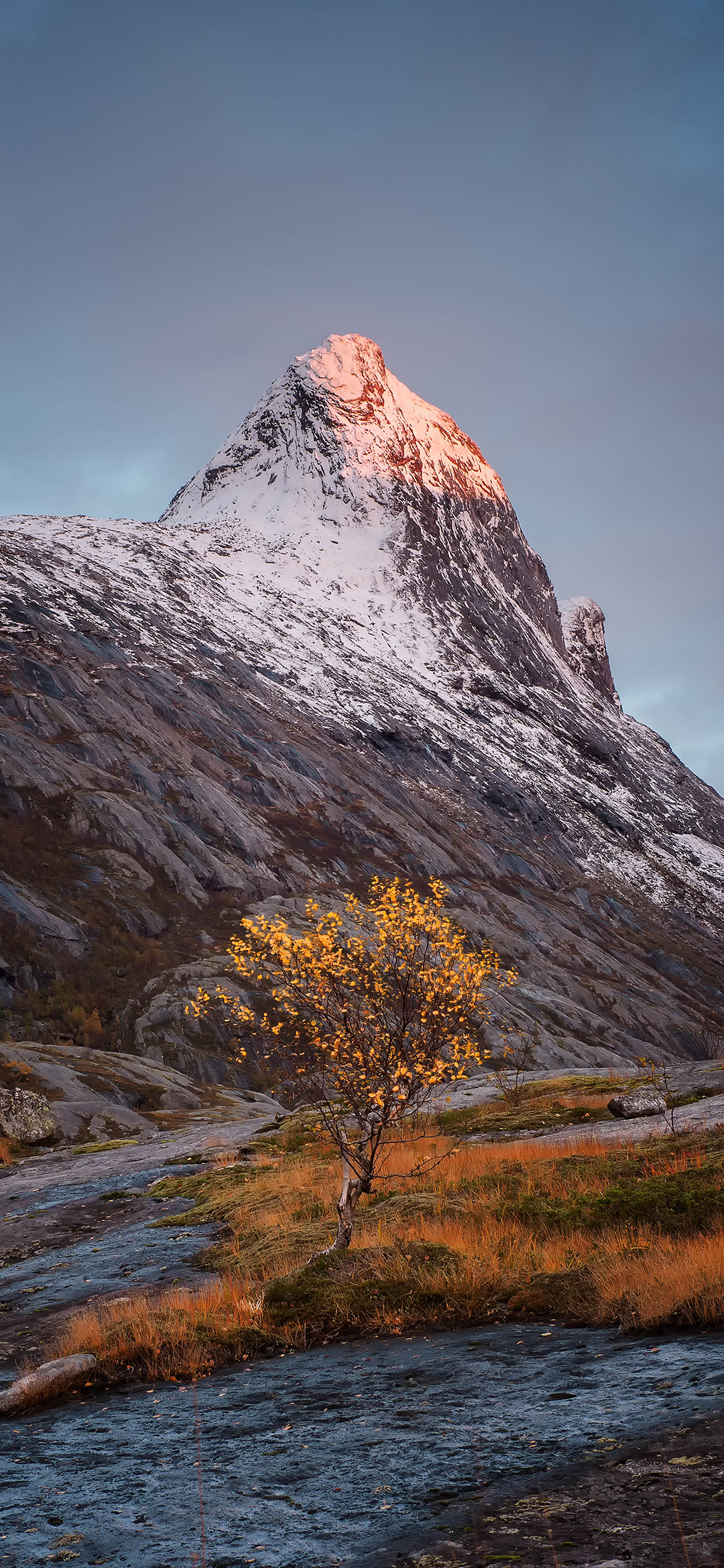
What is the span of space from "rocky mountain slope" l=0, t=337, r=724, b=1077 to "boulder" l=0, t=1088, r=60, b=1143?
3069 cm

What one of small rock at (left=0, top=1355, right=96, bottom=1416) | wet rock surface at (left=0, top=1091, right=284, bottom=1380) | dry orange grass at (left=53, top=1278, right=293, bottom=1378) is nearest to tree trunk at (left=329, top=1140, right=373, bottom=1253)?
dry orange grass at (left=53, top=1278, right=293, bottom=1378)

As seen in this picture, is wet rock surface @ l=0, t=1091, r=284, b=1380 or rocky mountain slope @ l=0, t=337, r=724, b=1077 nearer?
wet rock surface @ l=0, t=1091, r=284, b=1380

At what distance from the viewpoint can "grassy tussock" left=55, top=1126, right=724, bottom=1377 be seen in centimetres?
1074

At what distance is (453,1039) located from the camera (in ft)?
53.3

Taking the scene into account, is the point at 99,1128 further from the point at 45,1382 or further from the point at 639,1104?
the point at 45,1382

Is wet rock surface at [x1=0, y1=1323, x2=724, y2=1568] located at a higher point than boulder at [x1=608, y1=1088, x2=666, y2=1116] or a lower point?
lower

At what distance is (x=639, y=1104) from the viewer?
2620 cm

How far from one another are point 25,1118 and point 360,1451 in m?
34.7

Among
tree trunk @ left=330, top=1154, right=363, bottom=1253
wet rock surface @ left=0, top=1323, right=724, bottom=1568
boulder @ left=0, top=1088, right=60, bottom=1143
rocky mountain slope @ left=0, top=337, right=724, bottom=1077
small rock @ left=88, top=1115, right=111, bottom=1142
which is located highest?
rocky mountain slope @ left=0, top=337, right=724, bottom=1077

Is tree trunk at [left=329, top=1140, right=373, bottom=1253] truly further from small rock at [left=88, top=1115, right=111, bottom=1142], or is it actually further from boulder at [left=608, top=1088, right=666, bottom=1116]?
small rock at [left=88, top=1115, right=111, bottom=1142]

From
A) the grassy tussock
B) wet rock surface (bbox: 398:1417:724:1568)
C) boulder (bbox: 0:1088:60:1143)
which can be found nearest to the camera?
wet rock surface (bbox: 398:1417:724:1568)

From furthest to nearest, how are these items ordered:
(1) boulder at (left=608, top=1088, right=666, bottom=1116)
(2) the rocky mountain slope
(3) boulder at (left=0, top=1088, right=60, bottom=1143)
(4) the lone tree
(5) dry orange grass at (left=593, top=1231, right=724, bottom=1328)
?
(2) the rocky mountain slope, (3) boulder at (left=0, top=1088, right=60, bottom=1143), (1) boulder at (left=608, top=1088, right=666, bottom=1116), (4) the lone tree, (5) dry orange grass at (left=593, top=1231, right=724, bottom=1328)

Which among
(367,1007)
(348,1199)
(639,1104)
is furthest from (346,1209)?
(639,1104)

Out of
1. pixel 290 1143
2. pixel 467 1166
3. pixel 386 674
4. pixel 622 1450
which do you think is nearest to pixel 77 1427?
pixel 622 1450
